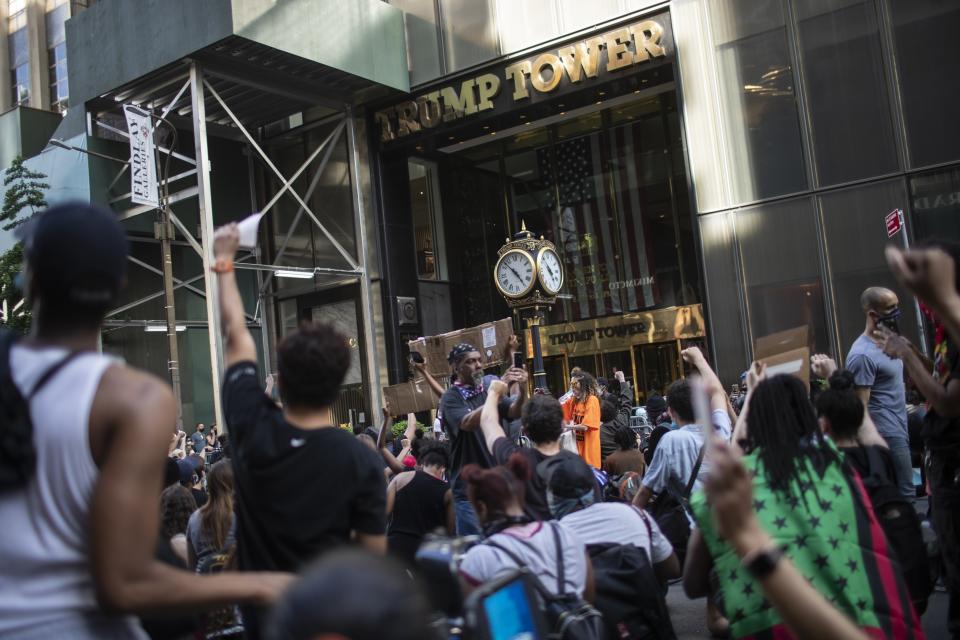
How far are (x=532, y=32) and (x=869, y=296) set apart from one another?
14.3 m

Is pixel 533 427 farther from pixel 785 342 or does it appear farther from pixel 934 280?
pixel 934 280

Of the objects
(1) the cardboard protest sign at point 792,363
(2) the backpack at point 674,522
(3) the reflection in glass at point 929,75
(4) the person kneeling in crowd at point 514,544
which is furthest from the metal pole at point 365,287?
(4) the person kneeling in crowd at point 514,544

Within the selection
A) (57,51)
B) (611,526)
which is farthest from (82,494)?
(57,51)

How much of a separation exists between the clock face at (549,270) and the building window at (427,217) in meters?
10.8

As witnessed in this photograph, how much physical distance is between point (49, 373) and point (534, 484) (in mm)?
2885

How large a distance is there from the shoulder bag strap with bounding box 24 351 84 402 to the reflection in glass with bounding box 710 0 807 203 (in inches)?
594

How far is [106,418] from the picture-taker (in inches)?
67.1

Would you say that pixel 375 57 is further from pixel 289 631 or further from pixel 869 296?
pixel 289 631

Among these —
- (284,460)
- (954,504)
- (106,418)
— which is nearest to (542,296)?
(954,504)

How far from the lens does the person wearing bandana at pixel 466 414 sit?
18.2 ft

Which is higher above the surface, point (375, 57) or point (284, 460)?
point (375, 57)

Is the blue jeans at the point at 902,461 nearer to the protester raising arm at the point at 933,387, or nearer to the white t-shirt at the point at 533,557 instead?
the protester raising arm at the point at 933,387

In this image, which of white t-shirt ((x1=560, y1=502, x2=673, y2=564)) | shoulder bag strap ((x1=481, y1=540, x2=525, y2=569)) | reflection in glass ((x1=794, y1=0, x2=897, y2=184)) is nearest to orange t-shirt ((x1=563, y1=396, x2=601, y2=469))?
white t-shirt ((x1=560, y1=502, x2=673, y2=564))

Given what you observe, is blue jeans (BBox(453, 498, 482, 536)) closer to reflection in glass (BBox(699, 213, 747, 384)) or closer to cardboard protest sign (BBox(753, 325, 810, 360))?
cardboard protest sign (BBox(753, 325, 810, 360))
